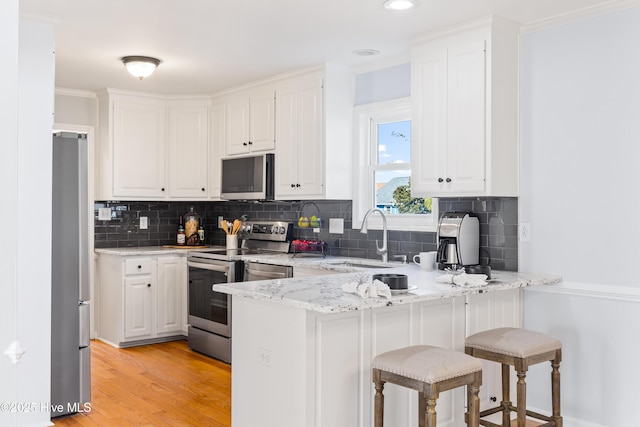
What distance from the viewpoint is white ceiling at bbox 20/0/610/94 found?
3.24 metres

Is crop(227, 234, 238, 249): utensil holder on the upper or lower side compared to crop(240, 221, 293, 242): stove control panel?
lower

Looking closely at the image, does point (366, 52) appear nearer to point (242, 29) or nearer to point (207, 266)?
point (242, 29)

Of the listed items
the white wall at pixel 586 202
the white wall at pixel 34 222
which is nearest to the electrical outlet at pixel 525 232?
the white wall at pixel 586 202

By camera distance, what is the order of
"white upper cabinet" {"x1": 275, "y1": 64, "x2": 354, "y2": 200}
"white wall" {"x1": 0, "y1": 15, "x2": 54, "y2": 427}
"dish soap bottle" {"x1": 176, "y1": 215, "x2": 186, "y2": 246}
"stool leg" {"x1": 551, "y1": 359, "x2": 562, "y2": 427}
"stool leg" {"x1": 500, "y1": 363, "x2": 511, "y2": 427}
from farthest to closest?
"dish soap bottle" {"x1": 176, "y1": 215, "x2": 186, "y2": 246} → "white upper cabinet" {"x1": 275, "y1": 64, "x2": 354, "y2": 200} → "white wall" {"x1": 0, "y1": 15, "x2": 54, "y2": 427} → "stool leg" {"x1": 500, "y1": 363, "x2": 511, "y2": 427} → "stool leg" {"x1": 551, "y1": 359, "x2": 562, "y2": 427}

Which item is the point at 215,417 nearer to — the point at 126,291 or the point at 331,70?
the point at 126,291

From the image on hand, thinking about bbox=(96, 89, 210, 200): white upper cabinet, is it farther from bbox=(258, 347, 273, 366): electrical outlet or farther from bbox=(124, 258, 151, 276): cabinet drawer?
bbox=(258, 347, 273, 366): electrical outlet

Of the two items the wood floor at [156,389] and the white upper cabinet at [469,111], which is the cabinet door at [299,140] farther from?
the wood floor at [156,389]

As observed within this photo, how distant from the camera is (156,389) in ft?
13.5

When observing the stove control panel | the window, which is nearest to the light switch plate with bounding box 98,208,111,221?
the stove control panel

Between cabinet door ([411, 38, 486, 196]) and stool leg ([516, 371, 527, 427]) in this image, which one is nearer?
stool leg ([516, 371, 527, 427])

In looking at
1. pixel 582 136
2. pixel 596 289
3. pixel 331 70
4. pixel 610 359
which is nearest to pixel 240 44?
pixel 331 70

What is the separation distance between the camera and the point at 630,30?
3105 millimetres

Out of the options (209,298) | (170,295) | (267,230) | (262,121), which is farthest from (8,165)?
(170,295)

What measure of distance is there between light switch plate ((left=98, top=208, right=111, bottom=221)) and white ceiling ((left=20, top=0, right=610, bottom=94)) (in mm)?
1433
